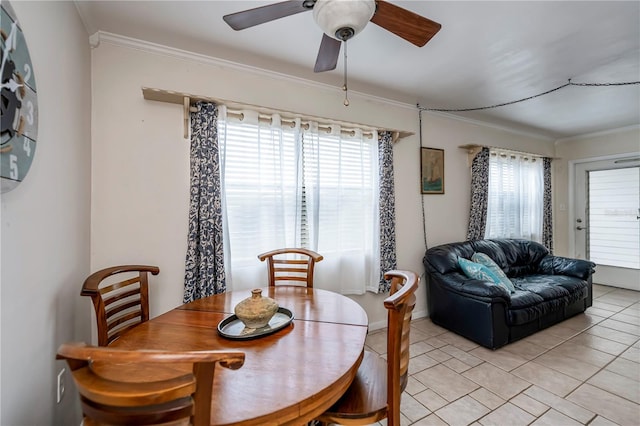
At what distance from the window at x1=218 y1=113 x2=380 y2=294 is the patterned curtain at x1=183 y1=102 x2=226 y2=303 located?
109 mm

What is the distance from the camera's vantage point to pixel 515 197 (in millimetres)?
4359

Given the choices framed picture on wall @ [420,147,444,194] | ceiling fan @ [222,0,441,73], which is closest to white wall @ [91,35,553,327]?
ceiling fan @ [222,0,441,73]

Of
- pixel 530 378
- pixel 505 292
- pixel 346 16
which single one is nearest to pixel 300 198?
pixel 346 16

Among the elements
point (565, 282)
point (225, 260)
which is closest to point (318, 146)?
point (225, 260)

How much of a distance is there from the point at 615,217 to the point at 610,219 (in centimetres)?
8

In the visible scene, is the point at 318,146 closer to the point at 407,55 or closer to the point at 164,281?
the point at 407,55

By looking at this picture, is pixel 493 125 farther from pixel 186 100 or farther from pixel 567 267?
pixel 186 100

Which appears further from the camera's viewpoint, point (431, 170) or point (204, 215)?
point (431, 170)

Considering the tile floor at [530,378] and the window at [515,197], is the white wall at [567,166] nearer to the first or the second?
the window at [515,197]

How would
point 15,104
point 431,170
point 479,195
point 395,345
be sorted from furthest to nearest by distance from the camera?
point 479,195
point 431,170
point 395,345
point 15,104

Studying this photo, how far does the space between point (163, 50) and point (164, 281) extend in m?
1.79

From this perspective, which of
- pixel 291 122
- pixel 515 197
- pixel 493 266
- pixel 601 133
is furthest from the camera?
pixel 601 133

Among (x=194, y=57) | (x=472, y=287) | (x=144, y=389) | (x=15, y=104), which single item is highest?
(x=194, y=57)

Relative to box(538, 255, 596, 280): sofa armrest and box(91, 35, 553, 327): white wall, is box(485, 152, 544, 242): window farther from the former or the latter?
box(91, 35, 553, 327): white wall
